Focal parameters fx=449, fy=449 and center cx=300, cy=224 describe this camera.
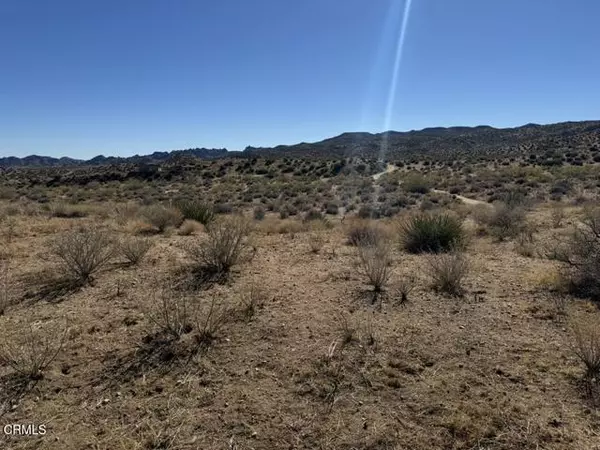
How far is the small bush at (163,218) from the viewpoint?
43.5 feet

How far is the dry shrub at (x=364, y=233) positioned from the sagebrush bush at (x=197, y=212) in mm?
4884

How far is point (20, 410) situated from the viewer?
4172 mm

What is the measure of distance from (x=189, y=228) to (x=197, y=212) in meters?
2.03

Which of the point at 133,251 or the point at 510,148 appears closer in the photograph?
the point at 133,251

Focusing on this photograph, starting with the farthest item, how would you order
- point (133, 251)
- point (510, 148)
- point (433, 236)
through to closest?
point (510, 148)
point (433, 236)
point (133, 251)

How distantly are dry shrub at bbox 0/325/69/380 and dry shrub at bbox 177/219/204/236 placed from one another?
687 cm

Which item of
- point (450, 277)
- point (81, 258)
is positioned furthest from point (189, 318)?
point (450, 277)

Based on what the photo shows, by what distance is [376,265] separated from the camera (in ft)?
25.6

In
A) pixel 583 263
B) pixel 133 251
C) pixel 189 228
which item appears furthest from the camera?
pixel 189 228

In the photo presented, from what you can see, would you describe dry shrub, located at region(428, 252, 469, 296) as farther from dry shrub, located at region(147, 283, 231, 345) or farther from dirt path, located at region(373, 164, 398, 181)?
dirt path, located at region(373, 164, 398, 181)

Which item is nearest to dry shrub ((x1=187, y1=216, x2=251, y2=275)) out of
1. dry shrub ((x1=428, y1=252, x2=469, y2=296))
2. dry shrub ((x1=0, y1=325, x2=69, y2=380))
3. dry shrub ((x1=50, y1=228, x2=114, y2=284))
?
dry shrub ((x1=50, y1=228, x2=114, y2=284))

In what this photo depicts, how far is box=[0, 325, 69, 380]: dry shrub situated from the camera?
4734 millimetres

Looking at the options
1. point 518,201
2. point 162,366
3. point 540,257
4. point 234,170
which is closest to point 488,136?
point 234,170

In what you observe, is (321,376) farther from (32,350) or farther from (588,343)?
→ (32,350)
